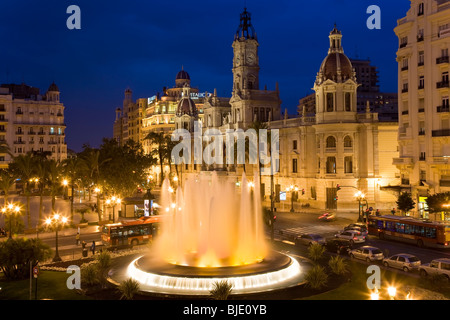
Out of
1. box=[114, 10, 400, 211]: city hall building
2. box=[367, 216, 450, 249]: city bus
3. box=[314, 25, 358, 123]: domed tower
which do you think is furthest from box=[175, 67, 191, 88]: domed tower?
box=[367, 216, 450, 249]: city bus

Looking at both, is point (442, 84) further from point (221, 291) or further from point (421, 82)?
point (221, 291)

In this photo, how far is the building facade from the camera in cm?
4681

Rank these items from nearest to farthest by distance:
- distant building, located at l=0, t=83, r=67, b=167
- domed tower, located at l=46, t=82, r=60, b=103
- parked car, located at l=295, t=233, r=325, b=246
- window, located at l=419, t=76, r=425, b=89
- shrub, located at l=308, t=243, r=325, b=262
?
shrub, located at l=308, t=243, r=325, b=262
parked car, located at l=295, t=233, r=325, b=246
window, located at l=419, t=76, r=425, b=89
distant building, located at l=0, t=83, r=67, b=167
domed tower, located at l=46, t=82, r=60, b=103

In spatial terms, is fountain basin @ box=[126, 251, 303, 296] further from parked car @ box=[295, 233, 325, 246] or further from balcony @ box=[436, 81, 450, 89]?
balcony @ box=[436, 81, 450, 89]

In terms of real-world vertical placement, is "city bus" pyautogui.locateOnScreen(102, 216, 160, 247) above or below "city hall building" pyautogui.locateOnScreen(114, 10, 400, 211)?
below

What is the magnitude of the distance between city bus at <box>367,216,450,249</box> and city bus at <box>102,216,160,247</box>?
70.9 ft

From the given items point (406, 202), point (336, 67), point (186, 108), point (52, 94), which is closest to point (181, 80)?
point (186, 108)

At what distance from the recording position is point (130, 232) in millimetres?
40875

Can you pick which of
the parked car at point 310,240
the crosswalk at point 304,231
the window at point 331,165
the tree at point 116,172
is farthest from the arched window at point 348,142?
the tree at point 116,172

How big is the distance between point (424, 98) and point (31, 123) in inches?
3606

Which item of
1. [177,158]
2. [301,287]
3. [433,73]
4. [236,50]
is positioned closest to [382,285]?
[301,287]

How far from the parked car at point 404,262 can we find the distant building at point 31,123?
297ft

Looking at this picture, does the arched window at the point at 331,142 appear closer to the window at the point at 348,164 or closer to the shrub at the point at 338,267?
the window at the point at 348,164
